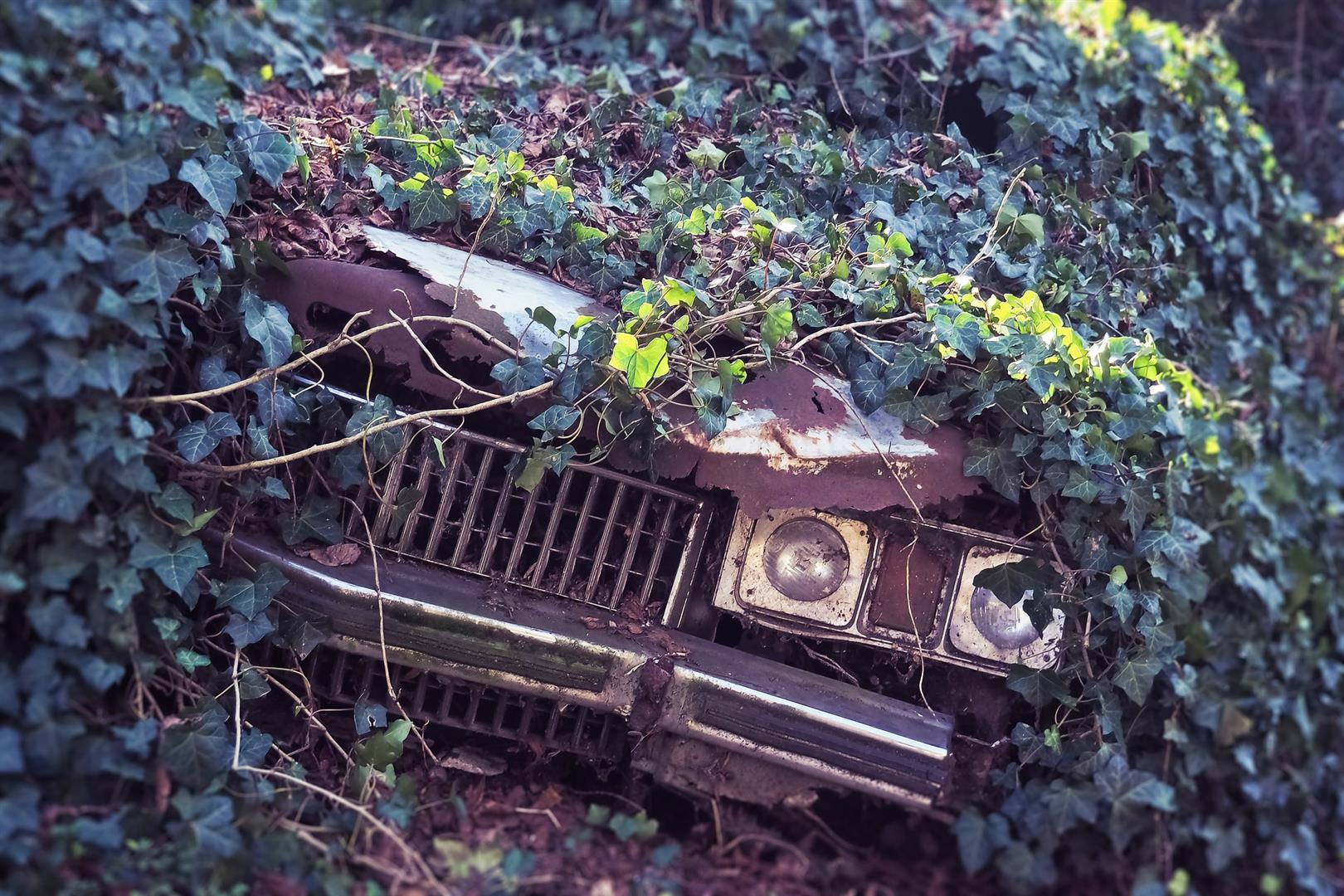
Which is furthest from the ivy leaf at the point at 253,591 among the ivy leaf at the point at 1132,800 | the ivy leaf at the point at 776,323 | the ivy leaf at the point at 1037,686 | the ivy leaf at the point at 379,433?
the ivy leaf at the point at 1132,800

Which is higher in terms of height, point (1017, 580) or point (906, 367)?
point (906, 367)

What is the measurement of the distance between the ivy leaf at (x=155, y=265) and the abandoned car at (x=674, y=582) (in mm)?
391

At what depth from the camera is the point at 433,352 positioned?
2.90 metres

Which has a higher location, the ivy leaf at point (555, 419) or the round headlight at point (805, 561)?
the ivy leaf at point (555, 419)

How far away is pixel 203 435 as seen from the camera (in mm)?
2658

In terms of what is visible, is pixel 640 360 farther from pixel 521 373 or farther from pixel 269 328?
pixel 269 328

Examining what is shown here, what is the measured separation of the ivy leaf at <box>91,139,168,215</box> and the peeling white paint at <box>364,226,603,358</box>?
27.3 inches

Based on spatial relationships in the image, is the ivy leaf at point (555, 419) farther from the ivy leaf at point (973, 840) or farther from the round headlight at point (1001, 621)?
the ivy leaf at point (973, 840)

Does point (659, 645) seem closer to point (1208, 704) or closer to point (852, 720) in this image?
point (852, 720)

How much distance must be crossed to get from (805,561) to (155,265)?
1797 millimetres

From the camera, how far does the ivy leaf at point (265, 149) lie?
2969 mm

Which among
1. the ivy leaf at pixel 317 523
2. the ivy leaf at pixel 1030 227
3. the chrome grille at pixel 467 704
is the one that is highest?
the ivy leaf at pixel 1030 227

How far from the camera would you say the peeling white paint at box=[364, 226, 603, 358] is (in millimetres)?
2881

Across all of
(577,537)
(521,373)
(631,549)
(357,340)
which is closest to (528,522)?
(577,537)
